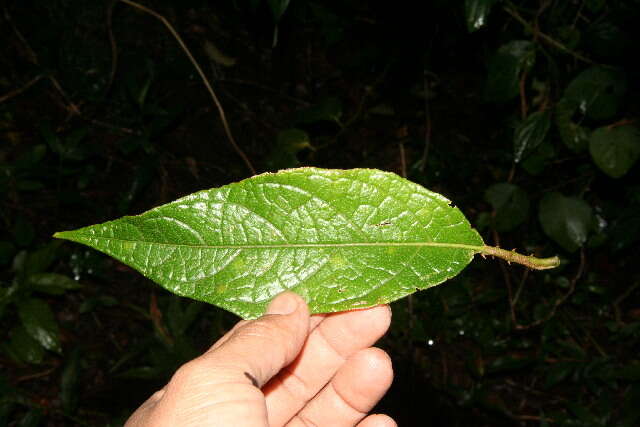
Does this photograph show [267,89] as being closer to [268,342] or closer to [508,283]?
[508,283]

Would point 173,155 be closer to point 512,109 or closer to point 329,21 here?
point 329,21

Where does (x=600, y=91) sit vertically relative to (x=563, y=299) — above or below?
above

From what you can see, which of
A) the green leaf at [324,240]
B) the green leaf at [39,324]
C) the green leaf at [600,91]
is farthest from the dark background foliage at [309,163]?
the green leaf at [324,240]

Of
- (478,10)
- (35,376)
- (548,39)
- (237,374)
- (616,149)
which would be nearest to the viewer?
(237,374)

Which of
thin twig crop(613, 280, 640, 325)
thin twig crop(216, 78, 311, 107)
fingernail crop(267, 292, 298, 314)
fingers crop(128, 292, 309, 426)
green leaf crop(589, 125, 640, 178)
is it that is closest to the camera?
fingers crop(128, 292, 309, 426)

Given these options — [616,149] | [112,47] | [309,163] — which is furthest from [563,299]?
[112,47]

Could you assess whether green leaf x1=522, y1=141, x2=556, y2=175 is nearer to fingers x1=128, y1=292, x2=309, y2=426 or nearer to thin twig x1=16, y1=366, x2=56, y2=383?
fingers x1=128, y1=292, x2=309, y2=426

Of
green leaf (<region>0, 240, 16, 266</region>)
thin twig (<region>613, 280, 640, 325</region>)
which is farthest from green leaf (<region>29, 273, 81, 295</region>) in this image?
thin twig (<region>613, 280, 640, 325</region>)
